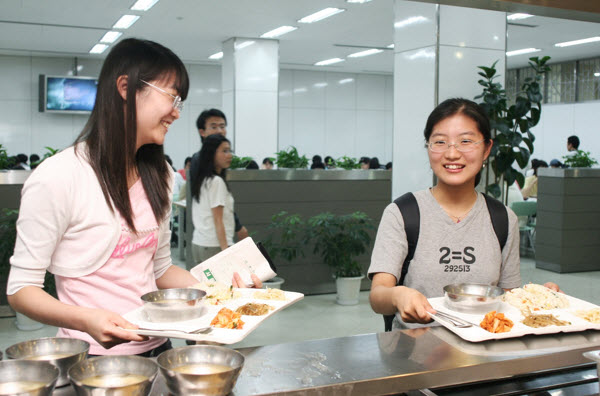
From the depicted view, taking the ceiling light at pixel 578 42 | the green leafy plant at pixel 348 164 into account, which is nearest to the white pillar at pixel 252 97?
the green leafy plant at pixel 348 164

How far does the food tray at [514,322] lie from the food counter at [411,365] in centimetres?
2

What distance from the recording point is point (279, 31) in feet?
32.5

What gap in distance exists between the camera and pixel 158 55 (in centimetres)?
155

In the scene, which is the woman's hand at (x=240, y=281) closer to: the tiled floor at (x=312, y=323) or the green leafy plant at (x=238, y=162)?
the tiled floor at (x=312, y=323)

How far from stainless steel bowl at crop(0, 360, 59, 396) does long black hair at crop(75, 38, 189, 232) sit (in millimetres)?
537

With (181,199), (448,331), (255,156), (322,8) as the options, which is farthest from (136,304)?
(255,156)

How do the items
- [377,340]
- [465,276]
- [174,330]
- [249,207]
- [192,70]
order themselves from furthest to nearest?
[192,70]
[249,207]
[465,276]
[377,340]
[174,330]

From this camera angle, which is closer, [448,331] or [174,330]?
[174,330]

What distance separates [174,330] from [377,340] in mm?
513

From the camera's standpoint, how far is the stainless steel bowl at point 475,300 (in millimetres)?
1562

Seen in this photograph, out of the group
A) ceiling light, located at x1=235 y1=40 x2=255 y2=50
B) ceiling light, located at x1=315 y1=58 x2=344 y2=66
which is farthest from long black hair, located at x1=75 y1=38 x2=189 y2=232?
ceiling light, located at x1=315 y1=58 x2=344 y2=66

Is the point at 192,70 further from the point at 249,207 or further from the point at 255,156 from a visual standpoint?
the point at 249,207

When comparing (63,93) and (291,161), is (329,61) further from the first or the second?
(291,161)

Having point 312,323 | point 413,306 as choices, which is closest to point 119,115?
point 413,306
